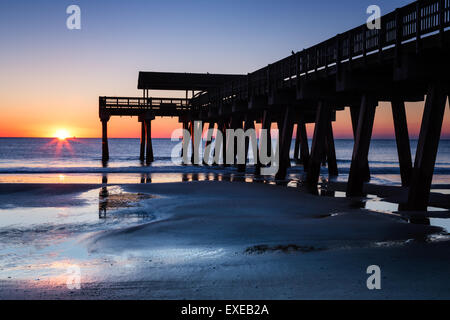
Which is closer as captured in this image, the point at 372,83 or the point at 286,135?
the point at 372,83

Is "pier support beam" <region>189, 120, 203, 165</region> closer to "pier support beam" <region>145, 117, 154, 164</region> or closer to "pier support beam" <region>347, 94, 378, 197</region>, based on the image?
"pier support beam" <region>145, 117, 154, 164</region>

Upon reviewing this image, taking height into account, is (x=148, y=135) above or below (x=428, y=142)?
above

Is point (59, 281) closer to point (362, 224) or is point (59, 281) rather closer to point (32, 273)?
point (32, 273)

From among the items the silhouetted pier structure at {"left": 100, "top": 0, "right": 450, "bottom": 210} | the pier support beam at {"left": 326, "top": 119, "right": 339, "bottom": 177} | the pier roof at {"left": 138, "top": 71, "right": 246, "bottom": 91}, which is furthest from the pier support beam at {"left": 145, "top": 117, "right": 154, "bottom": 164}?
the pier support beam at {"left": 326, "top": 119, "right": 339, "bottom": 177}

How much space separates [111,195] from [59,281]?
415 inches

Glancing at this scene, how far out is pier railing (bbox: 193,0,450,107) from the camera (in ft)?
34.2

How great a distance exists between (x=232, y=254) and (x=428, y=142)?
5521 mm

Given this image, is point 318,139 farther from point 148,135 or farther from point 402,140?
point 148,135

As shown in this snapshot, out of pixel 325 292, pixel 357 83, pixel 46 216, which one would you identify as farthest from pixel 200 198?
pixel 325 292

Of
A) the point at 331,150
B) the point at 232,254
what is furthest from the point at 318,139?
the point at 232,254

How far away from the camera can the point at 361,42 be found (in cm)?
1323

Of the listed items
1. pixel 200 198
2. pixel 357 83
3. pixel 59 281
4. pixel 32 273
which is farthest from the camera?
pixel 200 198

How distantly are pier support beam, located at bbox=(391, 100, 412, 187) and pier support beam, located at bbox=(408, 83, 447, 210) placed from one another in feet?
→ 19.5
